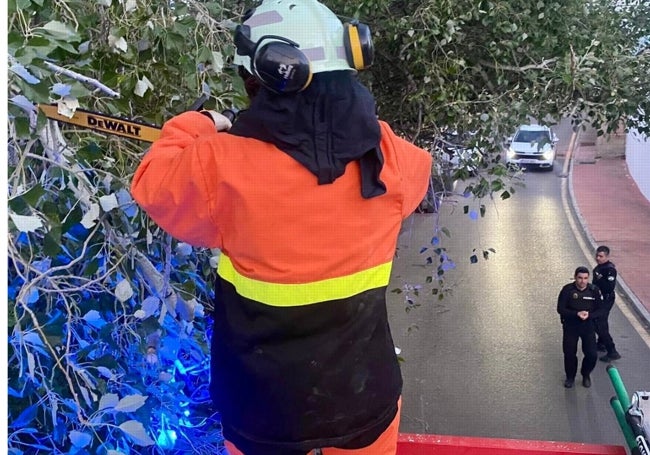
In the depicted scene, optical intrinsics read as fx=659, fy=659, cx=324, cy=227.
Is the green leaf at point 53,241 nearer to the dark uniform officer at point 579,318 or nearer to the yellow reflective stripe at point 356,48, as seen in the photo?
the yellow reflective stripe at point 356,48

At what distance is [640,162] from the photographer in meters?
14.8

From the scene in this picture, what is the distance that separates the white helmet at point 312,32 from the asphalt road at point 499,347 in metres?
2.23

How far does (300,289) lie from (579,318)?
5288 mm

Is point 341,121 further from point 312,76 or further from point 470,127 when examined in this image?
Answer: point 470,127

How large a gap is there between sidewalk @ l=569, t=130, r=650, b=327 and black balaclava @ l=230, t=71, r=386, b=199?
727 centimetres

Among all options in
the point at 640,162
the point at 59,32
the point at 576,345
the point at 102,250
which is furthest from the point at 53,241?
the point at 640,162

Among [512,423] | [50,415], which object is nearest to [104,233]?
[50,415]

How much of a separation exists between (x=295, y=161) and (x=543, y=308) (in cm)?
731

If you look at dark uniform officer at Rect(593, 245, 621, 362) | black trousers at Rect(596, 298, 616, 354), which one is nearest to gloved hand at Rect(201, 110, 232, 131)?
dark uniform officer at Rect(593, 245, 621, 362)

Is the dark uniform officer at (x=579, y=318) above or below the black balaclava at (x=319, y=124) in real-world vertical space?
below

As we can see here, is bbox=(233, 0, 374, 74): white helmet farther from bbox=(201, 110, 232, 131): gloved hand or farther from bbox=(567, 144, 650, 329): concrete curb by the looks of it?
bbox=(567, 144, 650, 329): concrete curb

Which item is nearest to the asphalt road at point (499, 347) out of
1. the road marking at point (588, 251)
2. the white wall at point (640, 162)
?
the road marking at point (588, 251)

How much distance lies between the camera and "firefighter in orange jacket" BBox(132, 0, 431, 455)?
1.39 m

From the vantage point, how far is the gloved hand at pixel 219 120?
1556 mm
